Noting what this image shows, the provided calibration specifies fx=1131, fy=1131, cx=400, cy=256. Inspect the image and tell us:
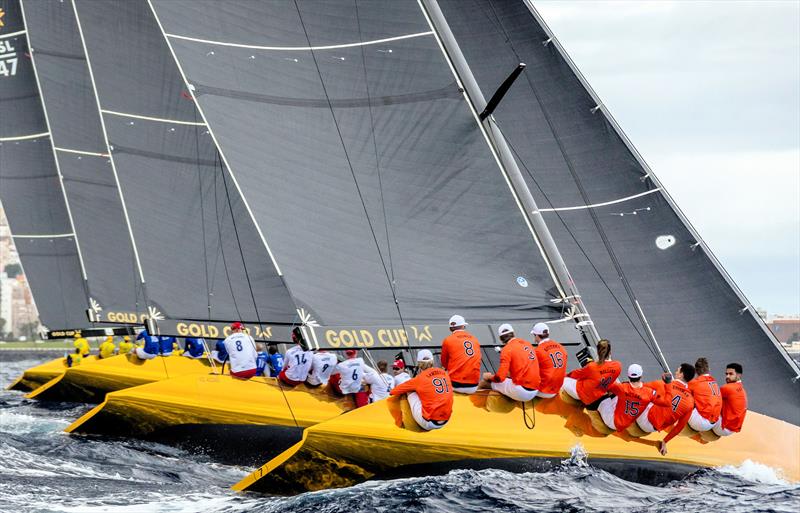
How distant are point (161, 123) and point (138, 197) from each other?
112 centimetres

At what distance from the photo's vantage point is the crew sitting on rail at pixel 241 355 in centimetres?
1259

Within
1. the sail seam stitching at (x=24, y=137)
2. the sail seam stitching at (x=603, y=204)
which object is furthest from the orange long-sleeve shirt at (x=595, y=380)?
the sail seam stitching at (x=24, y=137)

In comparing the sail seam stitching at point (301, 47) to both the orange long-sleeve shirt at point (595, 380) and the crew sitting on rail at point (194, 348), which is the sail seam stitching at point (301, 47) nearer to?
the orange long-sleeve shirt at point (595, 380)

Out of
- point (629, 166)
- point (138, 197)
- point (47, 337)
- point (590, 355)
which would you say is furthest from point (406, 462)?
point (47, 337)

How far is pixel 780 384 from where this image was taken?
38.4ft

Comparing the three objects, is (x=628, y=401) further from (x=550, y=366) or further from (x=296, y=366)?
(x=296, y=366)

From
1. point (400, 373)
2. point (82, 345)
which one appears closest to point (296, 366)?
point (400, 373)

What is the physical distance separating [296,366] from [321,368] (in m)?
0.27

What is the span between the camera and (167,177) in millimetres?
15383

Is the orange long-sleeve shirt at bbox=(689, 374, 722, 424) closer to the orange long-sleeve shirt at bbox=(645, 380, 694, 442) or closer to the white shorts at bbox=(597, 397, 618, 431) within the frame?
the orange long-sleeve shirt at bbox=(645, 380, 694, 442)

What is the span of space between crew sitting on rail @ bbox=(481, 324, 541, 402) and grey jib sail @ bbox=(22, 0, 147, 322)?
11859mm

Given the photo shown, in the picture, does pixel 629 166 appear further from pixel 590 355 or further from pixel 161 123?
pixel 161 123

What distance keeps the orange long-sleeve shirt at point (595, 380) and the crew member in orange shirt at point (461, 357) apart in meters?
0.86

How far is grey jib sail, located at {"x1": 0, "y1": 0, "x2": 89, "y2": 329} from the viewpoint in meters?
24.1
